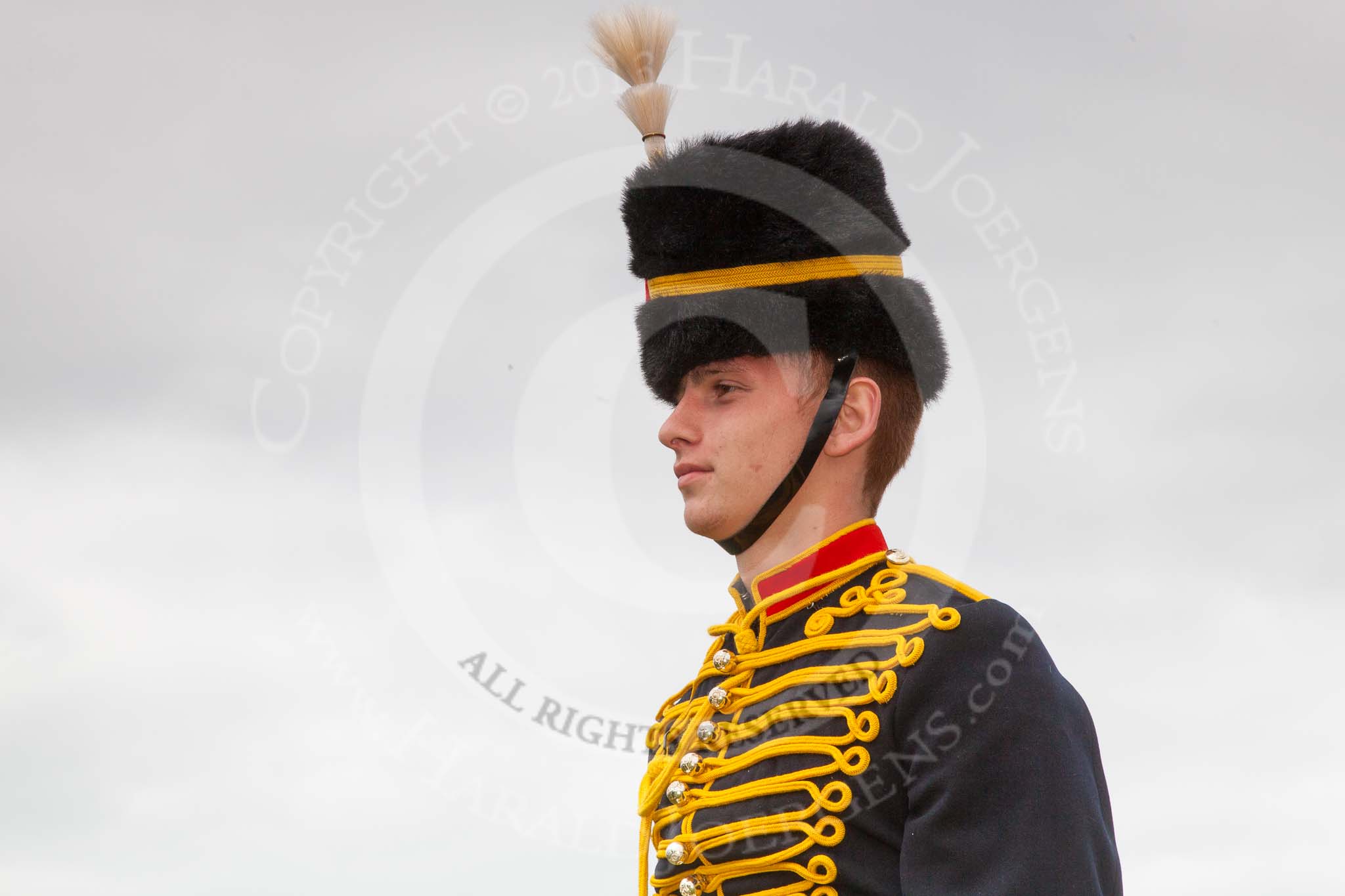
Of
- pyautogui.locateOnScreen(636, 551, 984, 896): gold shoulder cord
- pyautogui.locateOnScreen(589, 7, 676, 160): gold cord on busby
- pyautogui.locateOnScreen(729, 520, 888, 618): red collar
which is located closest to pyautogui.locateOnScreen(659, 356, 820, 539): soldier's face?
pyautogui.locateOnScreen(729, 520, 888, 618): red collar

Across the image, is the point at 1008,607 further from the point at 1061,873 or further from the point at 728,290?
the point at 728,290

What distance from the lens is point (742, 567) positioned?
475 centimetres

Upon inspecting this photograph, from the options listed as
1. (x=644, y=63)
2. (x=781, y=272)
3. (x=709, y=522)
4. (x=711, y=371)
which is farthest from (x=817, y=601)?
(x=644, y=63)

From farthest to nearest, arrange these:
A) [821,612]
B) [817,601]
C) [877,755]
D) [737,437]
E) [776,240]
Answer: [776,240] < [737,437] < [817,601] < [821,612] < [877,755]

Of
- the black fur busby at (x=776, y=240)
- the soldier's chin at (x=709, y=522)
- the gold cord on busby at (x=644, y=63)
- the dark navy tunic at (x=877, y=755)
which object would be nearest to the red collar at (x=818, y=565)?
the dark navy tunic at (x=877, y=755)

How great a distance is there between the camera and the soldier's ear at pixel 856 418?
4.65 meters

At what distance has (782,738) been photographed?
4.11m

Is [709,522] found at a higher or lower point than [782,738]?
higher

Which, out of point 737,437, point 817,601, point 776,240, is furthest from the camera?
point 776,240

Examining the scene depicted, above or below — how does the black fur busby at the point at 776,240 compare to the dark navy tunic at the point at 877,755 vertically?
above

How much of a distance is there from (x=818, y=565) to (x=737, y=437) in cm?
51

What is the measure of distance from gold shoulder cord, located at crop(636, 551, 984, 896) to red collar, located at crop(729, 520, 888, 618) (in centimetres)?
2

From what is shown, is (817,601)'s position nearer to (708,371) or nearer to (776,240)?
(708,371)

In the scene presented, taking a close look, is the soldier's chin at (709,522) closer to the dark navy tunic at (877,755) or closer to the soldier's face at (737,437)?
the soldier's face at (737,437)
